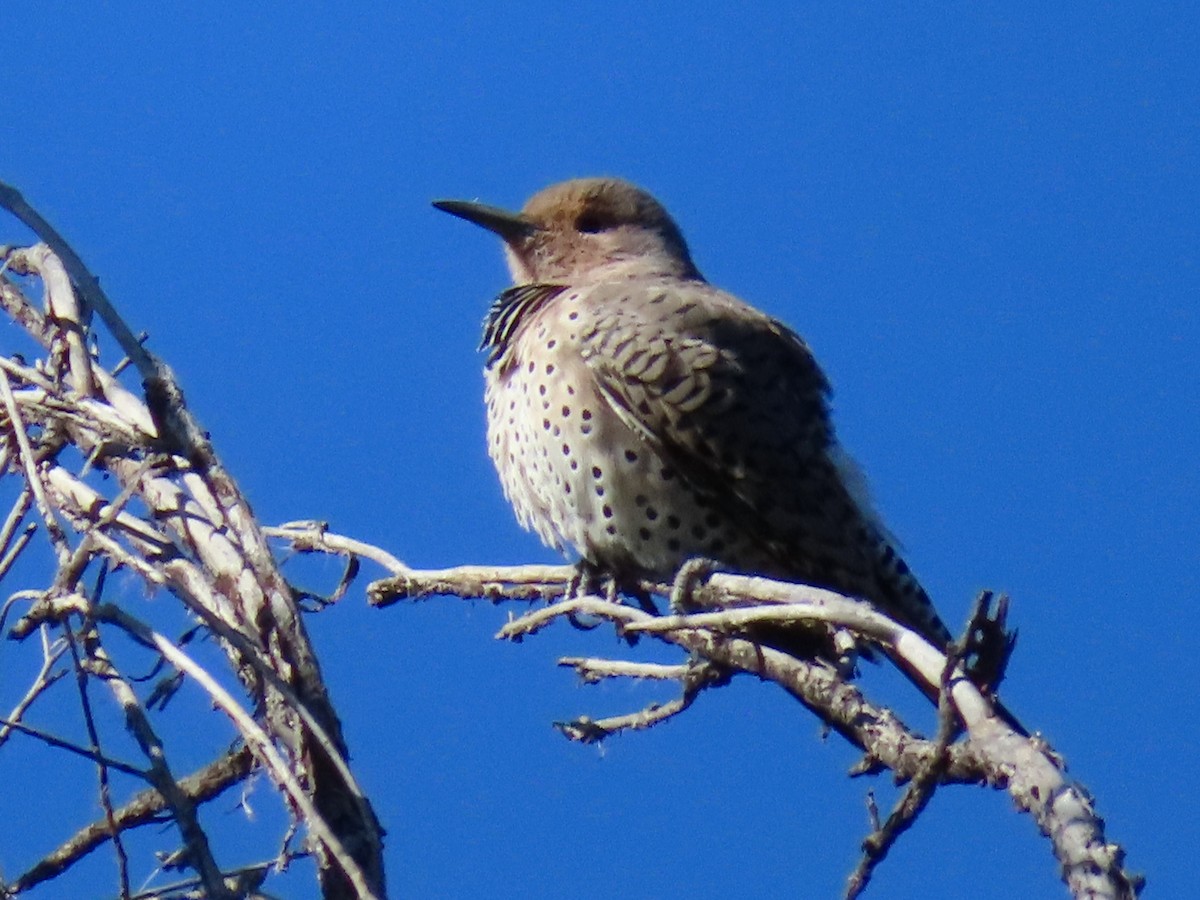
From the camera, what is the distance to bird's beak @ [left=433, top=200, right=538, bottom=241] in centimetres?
549

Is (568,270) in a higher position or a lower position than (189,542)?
higher

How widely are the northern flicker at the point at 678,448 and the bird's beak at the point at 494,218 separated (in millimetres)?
659

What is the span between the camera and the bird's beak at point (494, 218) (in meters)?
5.49

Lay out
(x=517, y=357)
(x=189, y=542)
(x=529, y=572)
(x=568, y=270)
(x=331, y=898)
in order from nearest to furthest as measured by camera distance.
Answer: (x=331, y=898), (x=189, y=542), (x=529, y=572), (x=517, y=357), (x=568, y=270)

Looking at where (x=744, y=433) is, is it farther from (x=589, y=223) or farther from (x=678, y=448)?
(x=589, y=223)

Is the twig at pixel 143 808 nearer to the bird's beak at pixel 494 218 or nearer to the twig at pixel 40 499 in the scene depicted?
the twig at pixel 40 499

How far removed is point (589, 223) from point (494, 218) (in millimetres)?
294

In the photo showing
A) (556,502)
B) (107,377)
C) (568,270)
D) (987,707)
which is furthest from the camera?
(568,270)

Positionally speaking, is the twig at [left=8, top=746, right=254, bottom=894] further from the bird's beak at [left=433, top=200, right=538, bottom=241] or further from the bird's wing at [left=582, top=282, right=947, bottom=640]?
the bird's beak at [left=433, top=200, right=538, bottom=241]

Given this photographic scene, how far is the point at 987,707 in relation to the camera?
72.6 inches

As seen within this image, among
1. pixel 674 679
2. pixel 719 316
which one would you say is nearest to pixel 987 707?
pixel 674 679

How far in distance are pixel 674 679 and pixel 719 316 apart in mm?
1864

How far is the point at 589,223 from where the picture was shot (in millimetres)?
5488

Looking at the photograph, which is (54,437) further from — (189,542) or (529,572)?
(529,572)
